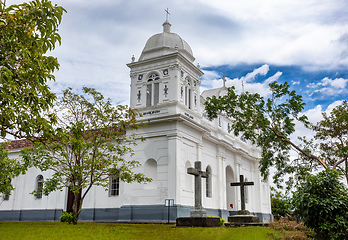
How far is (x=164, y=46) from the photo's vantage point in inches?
1024

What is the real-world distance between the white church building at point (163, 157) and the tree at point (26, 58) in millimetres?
14208

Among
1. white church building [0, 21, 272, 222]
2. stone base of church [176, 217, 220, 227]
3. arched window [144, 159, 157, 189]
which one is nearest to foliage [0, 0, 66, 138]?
stone base of church [176, 217, 220, 227]

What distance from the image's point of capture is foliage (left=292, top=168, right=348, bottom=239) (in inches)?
378

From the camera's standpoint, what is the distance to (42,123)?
25.8ft

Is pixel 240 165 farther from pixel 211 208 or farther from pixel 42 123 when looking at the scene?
pixel 42 123

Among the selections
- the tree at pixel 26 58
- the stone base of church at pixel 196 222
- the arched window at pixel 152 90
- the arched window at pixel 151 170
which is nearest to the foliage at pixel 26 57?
the tree at pixel 26 58

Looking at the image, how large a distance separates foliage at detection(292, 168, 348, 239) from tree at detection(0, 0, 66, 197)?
741 centimetres

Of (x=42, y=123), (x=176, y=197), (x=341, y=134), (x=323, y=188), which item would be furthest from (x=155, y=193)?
(x=42, y=123)

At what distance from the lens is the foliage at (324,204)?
31.5 ft

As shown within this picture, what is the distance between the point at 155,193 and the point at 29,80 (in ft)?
53.3

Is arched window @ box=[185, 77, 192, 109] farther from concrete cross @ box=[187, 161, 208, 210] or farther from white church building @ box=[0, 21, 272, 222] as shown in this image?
concrete cross @ box=[187, 161, 208, 210]

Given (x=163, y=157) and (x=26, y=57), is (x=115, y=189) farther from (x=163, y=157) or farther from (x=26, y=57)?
(x=26, y=57)

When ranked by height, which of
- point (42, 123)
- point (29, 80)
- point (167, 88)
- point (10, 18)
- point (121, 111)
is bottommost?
point (42, 123)

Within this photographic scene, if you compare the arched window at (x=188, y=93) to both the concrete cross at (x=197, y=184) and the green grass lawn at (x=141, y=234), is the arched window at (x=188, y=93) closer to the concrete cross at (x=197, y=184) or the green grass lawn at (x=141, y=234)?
the concrete cross at (x=197, y=184)
